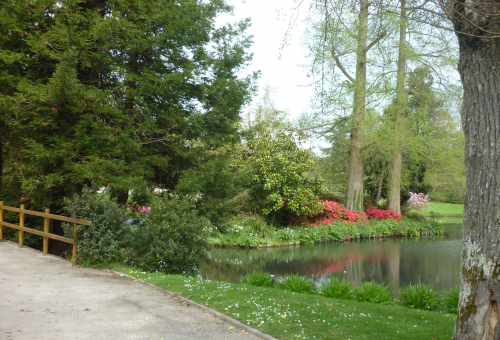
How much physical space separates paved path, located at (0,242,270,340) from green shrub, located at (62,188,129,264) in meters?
0.60

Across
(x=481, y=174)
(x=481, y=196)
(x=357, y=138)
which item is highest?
(x=357, y=138)

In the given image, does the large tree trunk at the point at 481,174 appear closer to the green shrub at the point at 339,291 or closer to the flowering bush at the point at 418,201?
the green shrub at the point at 339,291

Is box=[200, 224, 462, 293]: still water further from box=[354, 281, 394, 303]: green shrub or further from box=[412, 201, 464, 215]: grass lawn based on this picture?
box=[412, 201, 464, 215]: grass lawn

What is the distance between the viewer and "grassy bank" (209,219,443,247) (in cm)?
1813

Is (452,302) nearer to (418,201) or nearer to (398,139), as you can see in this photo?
(398,139)

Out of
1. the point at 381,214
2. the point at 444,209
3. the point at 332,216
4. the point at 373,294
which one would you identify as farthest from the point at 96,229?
the point at 444,209

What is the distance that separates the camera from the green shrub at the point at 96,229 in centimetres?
855

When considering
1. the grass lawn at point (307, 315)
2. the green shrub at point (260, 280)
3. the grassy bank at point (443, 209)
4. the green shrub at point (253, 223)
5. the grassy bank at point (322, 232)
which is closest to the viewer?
the grass lawn at point (307, 315)

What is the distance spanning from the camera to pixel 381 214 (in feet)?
80.4

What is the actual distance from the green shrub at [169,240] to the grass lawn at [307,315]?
1356 millimetres

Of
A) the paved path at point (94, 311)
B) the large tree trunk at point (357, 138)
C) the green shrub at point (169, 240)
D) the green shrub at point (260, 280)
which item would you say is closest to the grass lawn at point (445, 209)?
the large tree trunk at point (357, 138)

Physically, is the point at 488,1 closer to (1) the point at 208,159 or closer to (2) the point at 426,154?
(1) the point at 208,159

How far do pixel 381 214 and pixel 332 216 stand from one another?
4448mm

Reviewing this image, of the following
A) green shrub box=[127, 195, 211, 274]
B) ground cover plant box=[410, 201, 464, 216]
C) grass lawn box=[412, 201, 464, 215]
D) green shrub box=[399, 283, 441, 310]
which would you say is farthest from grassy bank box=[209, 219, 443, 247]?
grass lawn box=[412, 201, 464, 215]
